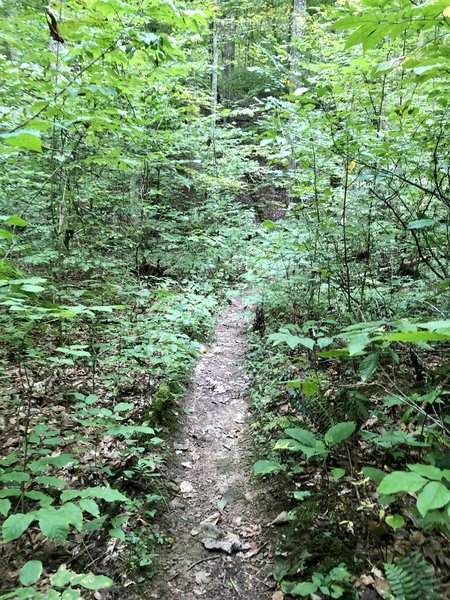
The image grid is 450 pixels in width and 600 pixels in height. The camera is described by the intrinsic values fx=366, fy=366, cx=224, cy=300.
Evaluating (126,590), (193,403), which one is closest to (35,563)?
(126,590)

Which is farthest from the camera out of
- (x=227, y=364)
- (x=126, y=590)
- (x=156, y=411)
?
A: (x=227, y=364)

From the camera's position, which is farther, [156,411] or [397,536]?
[156,411]

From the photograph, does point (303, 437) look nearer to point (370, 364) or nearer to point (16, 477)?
point (370, 364)

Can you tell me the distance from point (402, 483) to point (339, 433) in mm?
Result: 1254

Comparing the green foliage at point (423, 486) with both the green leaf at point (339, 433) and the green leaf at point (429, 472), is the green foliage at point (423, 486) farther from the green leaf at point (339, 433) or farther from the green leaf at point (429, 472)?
the green leaf at point (339, 433)

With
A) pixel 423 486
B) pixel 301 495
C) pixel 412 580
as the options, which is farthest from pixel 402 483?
pixel 301 495

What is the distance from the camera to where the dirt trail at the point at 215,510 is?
289cm

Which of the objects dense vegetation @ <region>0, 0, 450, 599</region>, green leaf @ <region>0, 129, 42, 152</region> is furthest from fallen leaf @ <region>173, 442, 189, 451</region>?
green leaf @ <region>0, 129, 42, 152</region>

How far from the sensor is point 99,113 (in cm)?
409

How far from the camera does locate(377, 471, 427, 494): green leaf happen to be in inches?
57.1

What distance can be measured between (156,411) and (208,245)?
6364 mm

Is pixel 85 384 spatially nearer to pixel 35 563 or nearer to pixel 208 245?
pixel 35 563

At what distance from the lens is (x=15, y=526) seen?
184cm

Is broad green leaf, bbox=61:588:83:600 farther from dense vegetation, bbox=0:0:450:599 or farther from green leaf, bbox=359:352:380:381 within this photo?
green leaf, bbox=359:352:380:381
